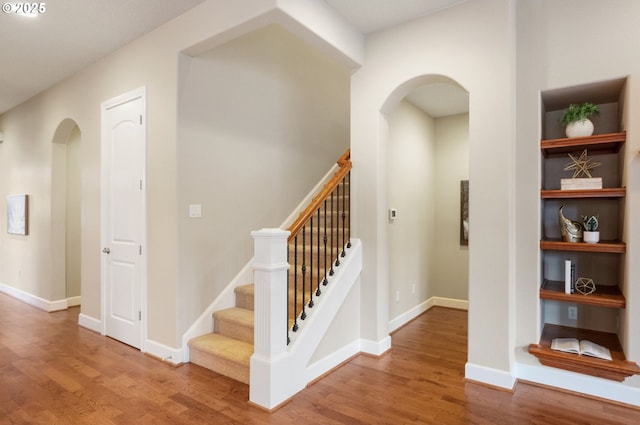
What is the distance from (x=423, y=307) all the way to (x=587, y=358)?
8.23 ft

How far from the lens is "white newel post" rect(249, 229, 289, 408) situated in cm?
243

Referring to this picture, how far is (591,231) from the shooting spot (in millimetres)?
2635

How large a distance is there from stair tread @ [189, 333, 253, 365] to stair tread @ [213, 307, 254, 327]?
162 mm

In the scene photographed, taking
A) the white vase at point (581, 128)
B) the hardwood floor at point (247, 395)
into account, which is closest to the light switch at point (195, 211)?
the hardwood floor at point (247, 395)

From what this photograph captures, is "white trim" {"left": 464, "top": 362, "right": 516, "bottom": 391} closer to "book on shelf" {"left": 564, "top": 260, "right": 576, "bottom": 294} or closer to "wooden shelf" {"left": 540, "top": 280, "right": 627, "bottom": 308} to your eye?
"wooden shelf" {"left": 540, "top": 280, "right": 627, "bottom": 308}

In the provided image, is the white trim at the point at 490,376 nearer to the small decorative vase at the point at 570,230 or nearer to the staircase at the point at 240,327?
the small decorative vase at the point at 570,230

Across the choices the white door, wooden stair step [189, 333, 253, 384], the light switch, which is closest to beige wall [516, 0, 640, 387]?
wooden stair step [189, 333, 253, 384]

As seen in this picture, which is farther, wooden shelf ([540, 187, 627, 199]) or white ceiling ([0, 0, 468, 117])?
white ceiling ([0, 0, 468, 117])

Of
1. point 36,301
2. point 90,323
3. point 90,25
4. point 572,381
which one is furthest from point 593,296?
point 36,301

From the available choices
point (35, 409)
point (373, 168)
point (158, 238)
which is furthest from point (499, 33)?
point (35, 409)

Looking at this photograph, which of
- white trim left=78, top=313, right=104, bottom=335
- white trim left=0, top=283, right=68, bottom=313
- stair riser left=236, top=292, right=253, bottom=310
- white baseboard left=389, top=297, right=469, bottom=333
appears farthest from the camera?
white trim left=0, top=283, right=68, bottom=313

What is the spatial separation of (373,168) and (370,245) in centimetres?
70

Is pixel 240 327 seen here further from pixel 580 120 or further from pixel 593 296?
pixel 580 120

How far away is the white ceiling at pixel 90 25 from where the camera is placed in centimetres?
294
